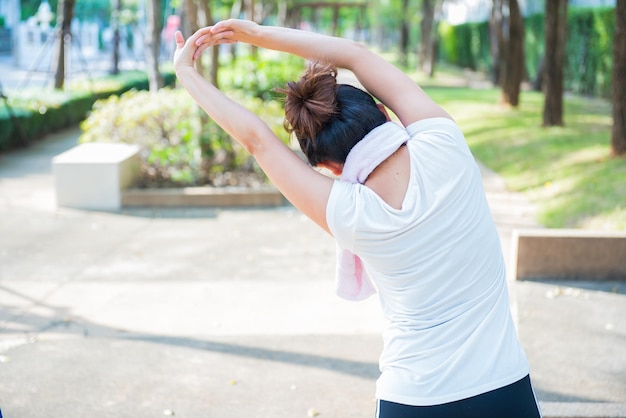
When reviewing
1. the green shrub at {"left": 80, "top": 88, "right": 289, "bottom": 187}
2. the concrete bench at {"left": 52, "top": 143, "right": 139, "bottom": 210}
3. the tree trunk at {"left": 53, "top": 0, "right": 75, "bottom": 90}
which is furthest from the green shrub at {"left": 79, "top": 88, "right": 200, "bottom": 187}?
the tree trunk at {"left": 53, "top": 0, "right": 75, "bottom": 90}

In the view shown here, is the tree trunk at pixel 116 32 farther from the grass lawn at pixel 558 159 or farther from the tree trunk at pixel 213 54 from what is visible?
the tree trunk at pixel 213 54

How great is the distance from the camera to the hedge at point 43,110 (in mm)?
15453

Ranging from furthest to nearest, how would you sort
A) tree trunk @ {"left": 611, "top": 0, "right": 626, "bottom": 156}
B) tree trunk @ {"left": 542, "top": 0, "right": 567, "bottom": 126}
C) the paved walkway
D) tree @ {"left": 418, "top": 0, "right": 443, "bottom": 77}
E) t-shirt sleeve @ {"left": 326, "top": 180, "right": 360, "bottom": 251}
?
tree @ {"left": 418, "top": 0, "right": 443, "bottom": 77} → tree trunk @ {"left": 542, "top": 0, "right": 567, "bottom": 126} → tree trunk @ {"left": 611, "top": 0, "right": 626, "bottom": 156} → the paved walkway → t-shirt sleeve @ {"left": 326, "top": 180, "right": 360, "bottom": 251}

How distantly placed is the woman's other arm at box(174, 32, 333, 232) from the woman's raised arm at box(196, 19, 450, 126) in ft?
1.02

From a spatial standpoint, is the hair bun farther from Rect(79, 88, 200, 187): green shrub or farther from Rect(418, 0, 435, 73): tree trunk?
Rect(418, 0, 435, 73): tree trunk

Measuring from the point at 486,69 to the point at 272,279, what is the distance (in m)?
34.5

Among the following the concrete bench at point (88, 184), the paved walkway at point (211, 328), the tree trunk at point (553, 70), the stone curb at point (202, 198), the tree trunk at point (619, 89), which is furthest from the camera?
the tree trunk at point (553, 70)

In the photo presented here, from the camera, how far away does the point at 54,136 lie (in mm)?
18359

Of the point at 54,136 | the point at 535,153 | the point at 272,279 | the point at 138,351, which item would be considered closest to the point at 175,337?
the point at 138,351

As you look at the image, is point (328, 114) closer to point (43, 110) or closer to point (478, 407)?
point (478, 407)

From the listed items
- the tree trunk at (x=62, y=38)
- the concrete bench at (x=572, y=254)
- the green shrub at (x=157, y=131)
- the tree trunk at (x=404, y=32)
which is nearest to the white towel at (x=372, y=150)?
the concrete bench at (x=572, y=254)

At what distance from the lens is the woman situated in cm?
209

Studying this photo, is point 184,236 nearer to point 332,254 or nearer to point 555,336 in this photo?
point 332,254

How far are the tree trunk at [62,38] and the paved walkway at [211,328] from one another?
12.4 m
